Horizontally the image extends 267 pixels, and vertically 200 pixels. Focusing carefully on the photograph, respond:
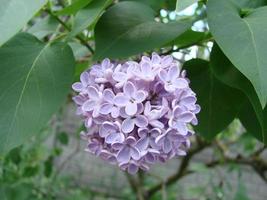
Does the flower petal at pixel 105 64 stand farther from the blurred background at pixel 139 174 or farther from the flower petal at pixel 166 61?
the blurred background at pixel 139 174

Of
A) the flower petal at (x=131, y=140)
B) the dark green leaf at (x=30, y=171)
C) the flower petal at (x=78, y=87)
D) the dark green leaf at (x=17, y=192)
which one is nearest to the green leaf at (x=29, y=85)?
the flower petal at (x=78, y=87)

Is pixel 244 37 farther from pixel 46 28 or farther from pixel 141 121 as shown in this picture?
pixel 46 28

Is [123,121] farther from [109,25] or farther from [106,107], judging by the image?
[109,25]

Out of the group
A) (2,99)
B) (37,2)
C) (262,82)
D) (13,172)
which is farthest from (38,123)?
(13,172)

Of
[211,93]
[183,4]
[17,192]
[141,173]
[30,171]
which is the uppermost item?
[183,4]

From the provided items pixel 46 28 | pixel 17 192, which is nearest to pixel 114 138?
pixel 46 28

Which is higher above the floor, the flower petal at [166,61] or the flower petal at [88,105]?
the flower petal at [166,61]

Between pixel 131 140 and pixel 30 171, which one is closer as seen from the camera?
pixel 131 140
